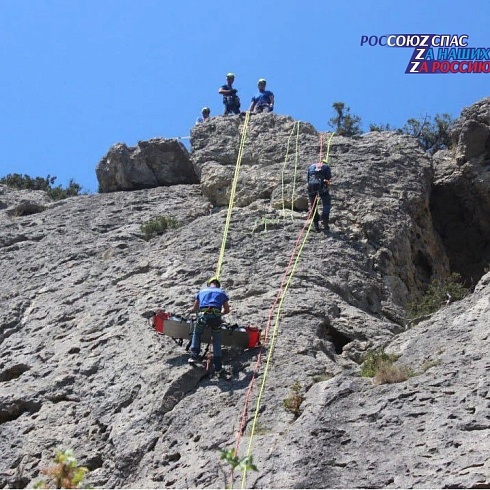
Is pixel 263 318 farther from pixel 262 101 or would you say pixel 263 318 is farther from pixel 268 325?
pixel 262 101

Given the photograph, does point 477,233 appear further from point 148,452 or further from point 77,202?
point 148,452

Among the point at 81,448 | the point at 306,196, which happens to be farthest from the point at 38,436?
the point at 306,196

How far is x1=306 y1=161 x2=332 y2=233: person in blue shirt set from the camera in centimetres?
1554

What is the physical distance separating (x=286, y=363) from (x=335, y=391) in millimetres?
1286

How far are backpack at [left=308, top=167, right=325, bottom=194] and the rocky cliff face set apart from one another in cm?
57

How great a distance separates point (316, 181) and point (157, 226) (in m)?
2.85

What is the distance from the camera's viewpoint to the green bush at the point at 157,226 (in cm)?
1669

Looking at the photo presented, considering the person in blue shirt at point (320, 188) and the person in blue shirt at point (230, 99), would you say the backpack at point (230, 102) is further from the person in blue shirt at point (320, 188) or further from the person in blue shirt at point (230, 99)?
the person in blue shirt at point (320, 188)

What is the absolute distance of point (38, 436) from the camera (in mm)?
11836

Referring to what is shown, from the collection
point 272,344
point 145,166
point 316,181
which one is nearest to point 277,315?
point 272,344

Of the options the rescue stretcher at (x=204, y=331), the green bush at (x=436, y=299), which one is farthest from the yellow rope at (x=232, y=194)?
the green bush at (x=436, y=299)

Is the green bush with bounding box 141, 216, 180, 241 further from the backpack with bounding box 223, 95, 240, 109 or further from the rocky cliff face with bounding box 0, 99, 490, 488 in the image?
the backpack with bounding box 223, 95, 240, 109

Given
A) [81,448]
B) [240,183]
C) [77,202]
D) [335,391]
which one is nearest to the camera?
[335,391]

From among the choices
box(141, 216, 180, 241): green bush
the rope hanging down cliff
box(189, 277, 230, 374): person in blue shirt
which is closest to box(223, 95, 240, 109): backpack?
box(141, 216, 180, 241): green bush
